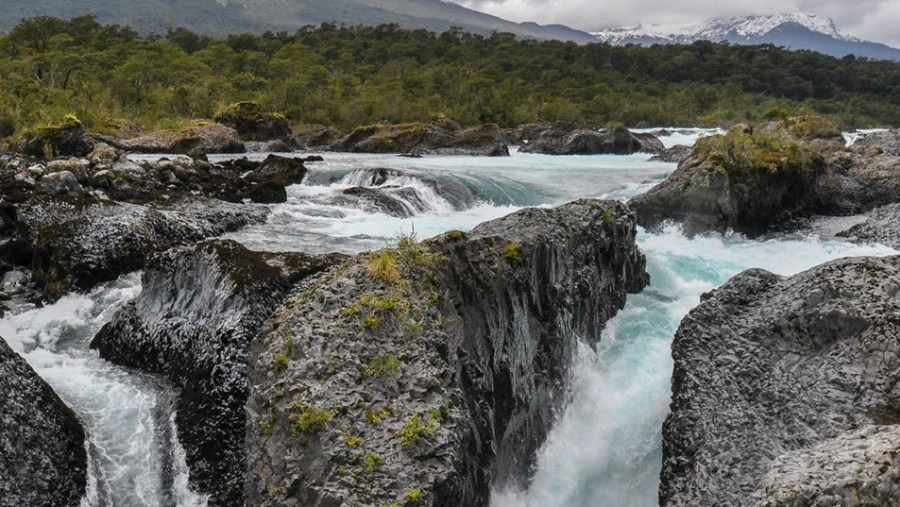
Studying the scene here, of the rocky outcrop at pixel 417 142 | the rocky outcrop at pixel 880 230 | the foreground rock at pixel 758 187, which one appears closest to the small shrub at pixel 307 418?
the foreground rock at pixel 758 187

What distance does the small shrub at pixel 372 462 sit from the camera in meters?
4.86

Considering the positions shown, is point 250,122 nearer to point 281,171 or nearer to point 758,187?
point 281,171

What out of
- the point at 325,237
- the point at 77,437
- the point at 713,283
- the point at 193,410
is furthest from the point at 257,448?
the point at 713,283

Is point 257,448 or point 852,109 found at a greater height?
point 852,109

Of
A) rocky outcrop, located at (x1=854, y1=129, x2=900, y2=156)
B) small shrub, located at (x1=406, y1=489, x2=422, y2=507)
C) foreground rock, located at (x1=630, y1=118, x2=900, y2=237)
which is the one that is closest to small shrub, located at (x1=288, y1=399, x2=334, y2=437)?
small shrub, located at (x1=406, y1=489, x2=422, y2=507)

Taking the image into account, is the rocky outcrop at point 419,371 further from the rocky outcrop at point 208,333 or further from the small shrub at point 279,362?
the rocky outcrop at point 208,333

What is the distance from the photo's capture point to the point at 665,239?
59.4ft

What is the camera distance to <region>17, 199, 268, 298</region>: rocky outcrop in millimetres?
11633

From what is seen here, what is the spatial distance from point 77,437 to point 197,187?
15024 mm

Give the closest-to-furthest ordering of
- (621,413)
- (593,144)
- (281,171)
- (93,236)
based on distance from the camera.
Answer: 1. (621,413)
2. (93,236)
3. (281,171)
4. (593,144)

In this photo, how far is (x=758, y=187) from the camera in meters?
19.1

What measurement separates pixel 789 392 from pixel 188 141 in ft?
113

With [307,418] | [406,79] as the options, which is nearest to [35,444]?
[307,418]

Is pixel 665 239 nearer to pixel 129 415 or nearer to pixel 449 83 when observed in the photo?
pixel 129 415
